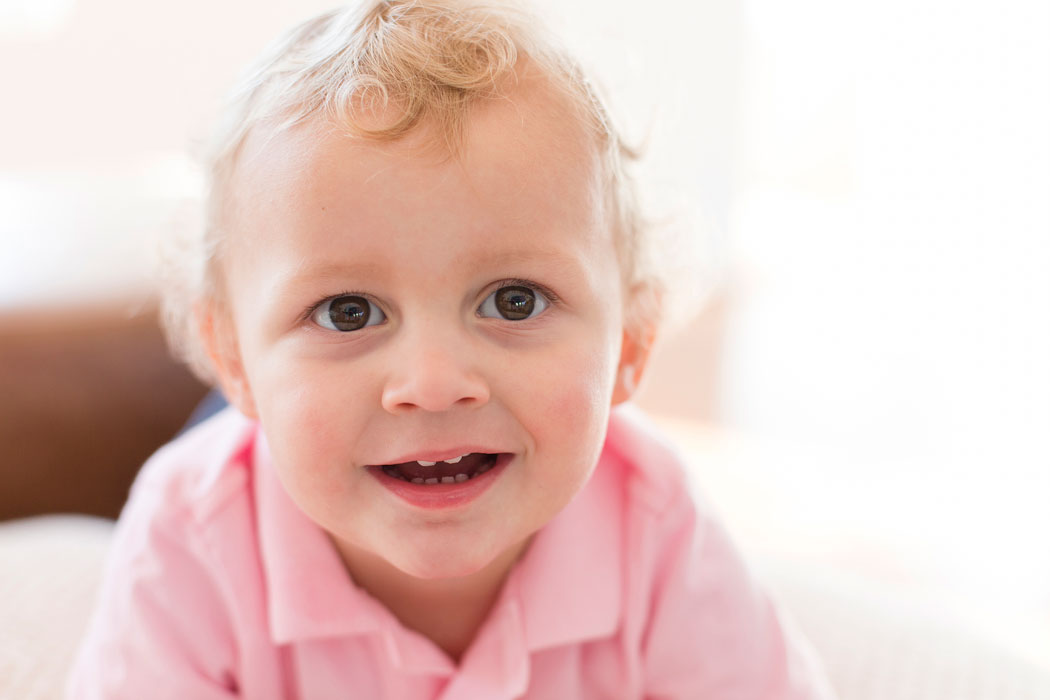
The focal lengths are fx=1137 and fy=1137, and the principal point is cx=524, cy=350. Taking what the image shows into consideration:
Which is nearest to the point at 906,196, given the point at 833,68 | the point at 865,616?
the point at 833,68

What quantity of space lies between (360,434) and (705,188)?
2.28 metres

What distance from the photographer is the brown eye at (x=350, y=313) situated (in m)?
0.74

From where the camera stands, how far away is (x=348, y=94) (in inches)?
28.6

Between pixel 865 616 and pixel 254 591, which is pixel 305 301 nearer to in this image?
pixel 254 591

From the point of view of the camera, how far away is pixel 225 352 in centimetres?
90

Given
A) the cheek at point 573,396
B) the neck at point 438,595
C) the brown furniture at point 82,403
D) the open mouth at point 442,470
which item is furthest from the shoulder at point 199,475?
the brown furniture at point 82,403

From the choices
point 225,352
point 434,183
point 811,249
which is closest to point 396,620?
point 225,352

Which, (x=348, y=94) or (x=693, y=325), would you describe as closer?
(x=348, y=94)

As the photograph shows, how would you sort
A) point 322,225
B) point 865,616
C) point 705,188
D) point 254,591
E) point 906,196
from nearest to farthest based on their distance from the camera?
point 322,225 → point 254,591 → point 865,616 → point 906,196 → point 705,188

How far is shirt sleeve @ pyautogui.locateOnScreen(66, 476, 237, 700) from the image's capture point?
0.89 m

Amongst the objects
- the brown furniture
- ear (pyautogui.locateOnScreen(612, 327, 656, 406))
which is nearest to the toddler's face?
ear (pyautogui.locateOnScreen(612, 327, 656, 406))

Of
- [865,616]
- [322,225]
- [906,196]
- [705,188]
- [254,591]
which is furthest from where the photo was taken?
[705,188]

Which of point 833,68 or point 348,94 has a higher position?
point 833,68

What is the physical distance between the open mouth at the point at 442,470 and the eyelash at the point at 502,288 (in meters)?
0.11
